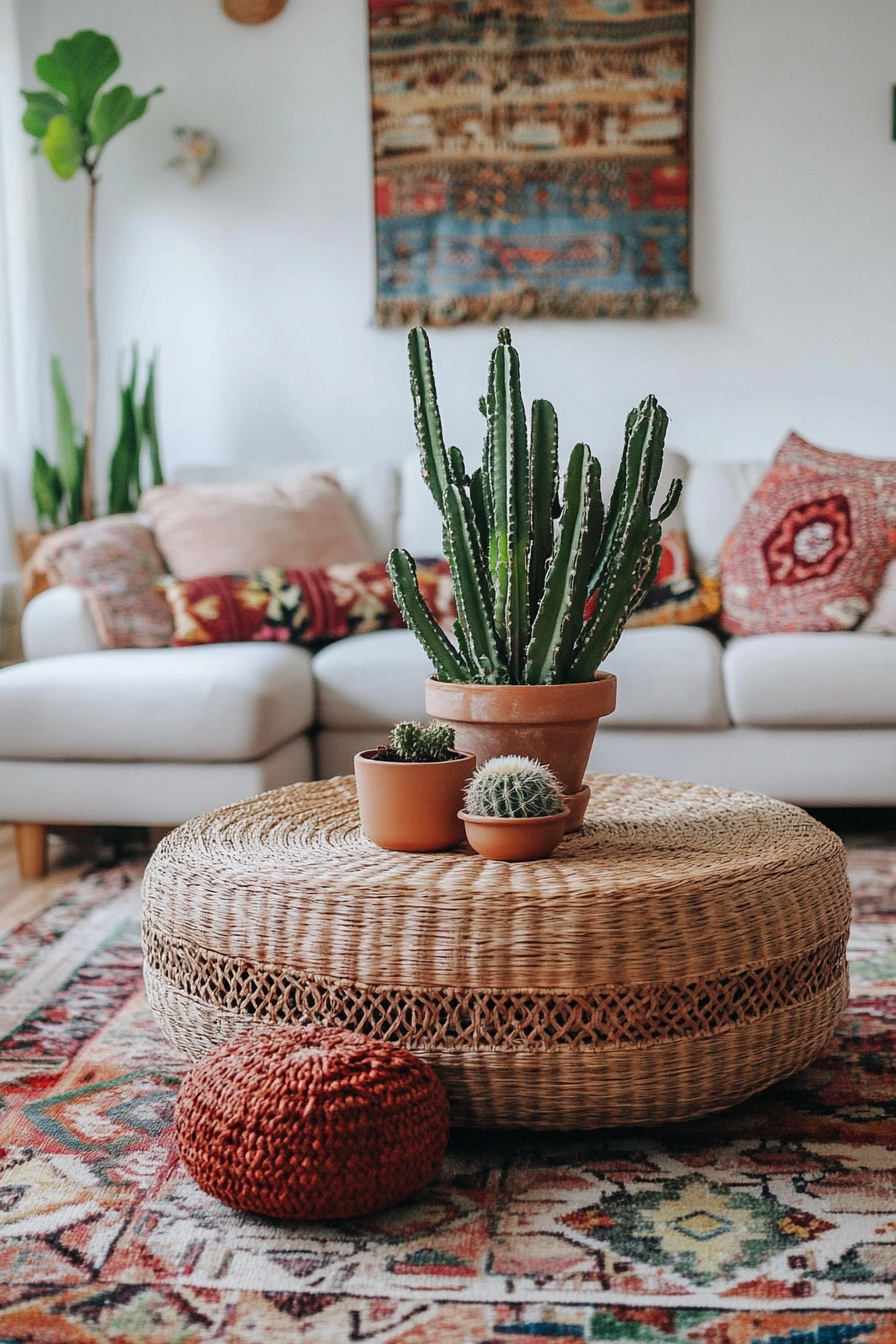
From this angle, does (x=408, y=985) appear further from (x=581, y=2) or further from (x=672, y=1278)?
(x=581, y=2)

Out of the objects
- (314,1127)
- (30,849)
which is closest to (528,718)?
(314,1127)

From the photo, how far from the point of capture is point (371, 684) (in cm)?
293

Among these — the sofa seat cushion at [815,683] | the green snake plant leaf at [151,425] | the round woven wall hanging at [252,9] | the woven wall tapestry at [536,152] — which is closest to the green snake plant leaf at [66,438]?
the green snake plant leaf at [151,425]

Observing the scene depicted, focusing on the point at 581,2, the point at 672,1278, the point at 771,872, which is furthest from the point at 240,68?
the point at 672,1278

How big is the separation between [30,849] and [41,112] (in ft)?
7.28

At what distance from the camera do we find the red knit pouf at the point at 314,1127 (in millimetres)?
1217

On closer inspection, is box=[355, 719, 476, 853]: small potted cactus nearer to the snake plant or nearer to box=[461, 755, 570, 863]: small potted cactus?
box=[461, 755, 570, 863]: small potted cactus

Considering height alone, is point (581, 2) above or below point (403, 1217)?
above

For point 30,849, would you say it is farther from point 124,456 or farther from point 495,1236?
point 495,1236

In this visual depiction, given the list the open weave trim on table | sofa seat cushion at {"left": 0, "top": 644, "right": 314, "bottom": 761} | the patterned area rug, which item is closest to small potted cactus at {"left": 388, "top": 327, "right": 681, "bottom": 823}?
the open weave trim on table

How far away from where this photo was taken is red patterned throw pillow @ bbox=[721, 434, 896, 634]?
9.93 ft

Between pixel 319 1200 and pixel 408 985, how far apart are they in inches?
9.1

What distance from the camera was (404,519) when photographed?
11.8 feet

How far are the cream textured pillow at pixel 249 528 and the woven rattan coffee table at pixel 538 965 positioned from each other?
1.82 m
